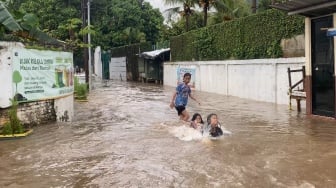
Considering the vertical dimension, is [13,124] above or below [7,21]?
below

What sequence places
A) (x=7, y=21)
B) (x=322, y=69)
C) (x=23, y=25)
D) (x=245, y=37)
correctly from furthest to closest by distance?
(x=245, y=37) < (x=23, y=25) < (x=322, y=69) < (x=7, y=21)

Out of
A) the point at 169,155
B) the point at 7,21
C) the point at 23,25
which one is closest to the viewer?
the point at 169,155

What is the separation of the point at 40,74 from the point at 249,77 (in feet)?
39.8

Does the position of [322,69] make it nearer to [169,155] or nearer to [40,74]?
[169,155]

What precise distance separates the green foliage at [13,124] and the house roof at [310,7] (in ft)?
27.8

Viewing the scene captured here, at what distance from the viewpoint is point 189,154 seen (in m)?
9.08

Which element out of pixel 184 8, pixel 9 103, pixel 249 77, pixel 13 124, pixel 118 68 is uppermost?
pixel 184 8

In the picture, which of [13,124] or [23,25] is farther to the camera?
[23,25]

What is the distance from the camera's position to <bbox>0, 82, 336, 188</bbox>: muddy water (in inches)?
283

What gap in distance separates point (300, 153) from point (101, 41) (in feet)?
A: 152

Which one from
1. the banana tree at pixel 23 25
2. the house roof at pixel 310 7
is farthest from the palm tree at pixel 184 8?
the banana tree at pixel 23 25

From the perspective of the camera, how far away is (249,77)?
22562mm

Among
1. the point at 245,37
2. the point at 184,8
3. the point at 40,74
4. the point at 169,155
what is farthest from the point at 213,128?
the point at 184,8

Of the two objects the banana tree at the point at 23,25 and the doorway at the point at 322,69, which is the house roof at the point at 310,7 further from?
the banana tree at the point at 23,25
